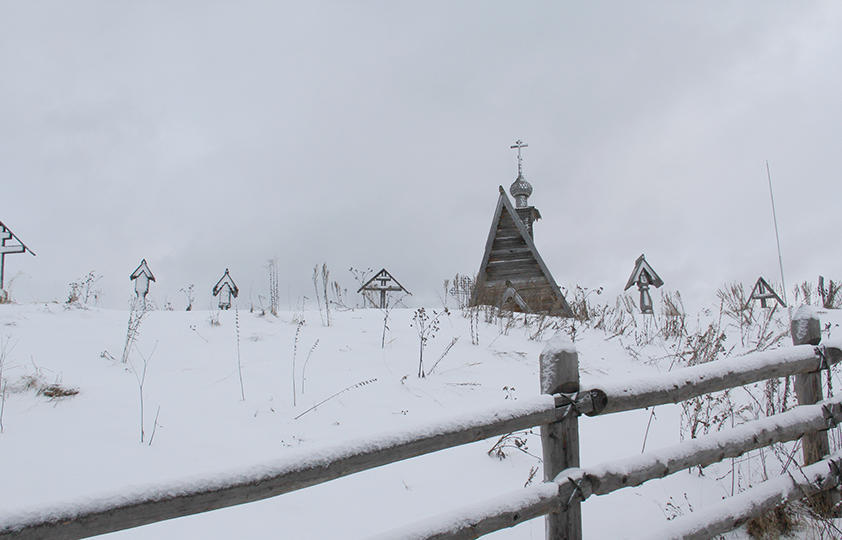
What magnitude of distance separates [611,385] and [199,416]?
3184 millimetres

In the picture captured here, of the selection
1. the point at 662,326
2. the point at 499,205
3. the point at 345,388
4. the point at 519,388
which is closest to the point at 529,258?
the point at 499,205

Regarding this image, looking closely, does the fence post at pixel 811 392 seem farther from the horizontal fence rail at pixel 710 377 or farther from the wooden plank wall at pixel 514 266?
the wooden plank wall at pixel 514 266

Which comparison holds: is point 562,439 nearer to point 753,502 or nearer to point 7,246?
point 753,502

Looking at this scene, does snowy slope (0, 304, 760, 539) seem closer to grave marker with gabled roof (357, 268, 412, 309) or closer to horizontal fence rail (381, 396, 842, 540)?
horizontal fence rail (381, 396, 842, 540)

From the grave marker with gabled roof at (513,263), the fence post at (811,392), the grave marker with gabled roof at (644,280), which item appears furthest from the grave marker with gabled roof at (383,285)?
the fence post at (811,392)

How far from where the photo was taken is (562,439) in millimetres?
2271

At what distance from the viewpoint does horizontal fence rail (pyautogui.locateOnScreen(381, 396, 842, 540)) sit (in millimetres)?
1933

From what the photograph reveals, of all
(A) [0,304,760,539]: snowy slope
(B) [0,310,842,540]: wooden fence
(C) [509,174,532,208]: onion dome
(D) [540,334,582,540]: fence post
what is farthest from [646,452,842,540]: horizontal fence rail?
(C) [509,174,532,208]: onion dome

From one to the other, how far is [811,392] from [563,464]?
222 centimetres

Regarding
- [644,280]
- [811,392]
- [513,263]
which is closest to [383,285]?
[513,263]

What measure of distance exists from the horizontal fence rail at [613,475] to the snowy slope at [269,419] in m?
0.47

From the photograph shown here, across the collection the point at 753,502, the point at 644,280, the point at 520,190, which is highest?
the point at 520,190

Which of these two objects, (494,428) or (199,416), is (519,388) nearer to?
(199,416)

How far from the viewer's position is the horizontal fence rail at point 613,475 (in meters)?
1.93
